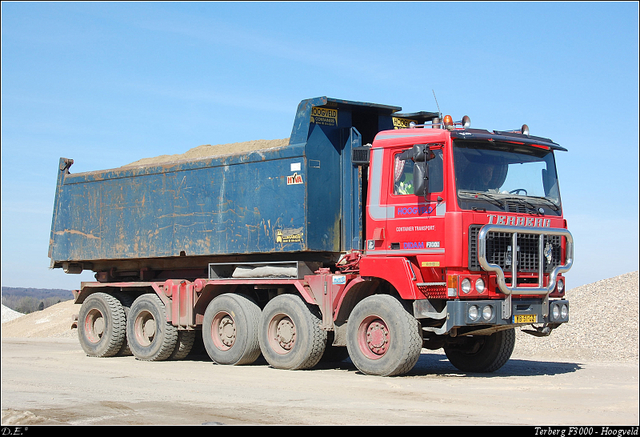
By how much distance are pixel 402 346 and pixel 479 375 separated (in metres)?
1.71

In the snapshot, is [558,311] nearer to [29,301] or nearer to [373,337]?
[373,337]

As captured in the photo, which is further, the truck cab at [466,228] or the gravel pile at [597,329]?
the gravel pile at [597,329]

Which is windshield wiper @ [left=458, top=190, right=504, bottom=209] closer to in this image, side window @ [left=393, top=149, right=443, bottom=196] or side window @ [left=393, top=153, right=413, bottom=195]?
side window @ [left=393, top=149, right=443, bottom=196]

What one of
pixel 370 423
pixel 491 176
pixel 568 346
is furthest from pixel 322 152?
pixel 568 346

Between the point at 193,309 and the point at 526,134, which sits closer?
the point at 526,134

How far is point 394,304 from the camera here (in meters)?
11.7

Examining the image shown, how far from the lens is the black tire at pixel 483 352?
13141 mm

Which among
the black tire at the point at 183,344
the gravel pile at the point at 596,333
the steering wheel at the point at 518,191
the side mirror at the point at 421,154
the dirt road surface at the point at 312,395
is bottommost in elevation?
the dirt road surface at the point at 312,395

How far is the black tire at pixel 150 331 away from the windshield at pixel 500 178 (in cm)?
672

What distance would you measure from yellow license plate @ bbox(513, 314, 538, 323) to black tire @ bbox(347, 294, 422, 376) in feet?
4.36

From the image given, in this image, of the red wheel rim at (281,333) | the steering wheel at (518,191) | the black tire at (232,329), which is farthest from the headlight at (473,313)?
the black tire at (232,329)

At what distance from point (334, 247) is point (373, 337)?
1.94m

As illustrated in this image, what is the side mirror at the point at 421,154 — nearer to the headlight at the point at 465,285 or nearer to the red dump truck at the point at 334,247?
the red dump truck at the point at 334,247
